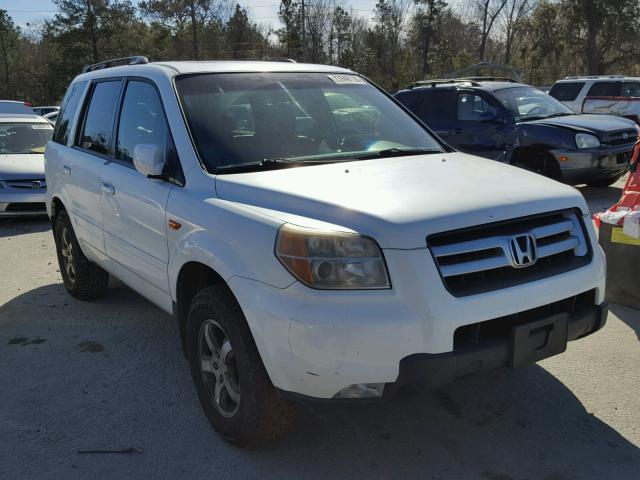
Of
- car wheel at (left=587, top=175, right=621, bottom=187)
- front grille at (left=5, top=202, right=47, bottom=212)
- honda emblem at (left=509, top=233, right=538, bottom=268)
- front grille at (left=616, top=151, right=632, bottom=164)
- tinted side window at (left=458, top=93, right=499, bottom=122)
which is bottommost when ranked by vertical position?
front grille at (left=5, top=202, right=47, bottom=212)

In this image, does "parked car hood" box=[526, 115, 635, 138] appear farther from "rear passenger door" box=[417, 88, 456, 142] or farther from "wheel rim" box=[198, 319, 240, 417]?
"wheel rim" box=[198, 319, 240, 417]

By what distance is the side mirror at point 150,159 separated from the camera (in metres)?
3.39

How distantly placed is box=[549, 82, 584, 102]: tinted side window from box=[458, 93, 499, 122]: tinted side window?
22.9ft

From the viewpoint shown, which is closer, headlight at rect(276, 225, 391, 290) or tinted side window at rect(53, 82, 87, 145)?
headlight at rect(276, 225, 391, 290)

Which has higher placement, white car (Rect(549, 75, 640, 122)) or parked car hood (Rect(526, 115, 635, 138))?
white car (Rect(549, 75, 640, 122))

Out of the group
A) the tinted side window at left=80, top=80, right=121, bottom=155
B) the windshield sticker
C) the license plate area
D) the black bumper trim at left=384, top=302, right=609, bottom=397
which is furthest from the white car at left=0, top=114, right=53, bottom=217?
the license plate area

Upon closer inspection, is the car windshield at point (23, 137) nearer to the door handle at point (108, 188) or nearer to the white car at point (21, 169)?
the white car at point (21, 169)

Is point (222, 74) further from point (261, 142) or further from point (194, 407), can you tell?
point (194, 407)

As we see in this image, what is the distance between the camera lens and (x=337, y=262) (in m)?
2.55

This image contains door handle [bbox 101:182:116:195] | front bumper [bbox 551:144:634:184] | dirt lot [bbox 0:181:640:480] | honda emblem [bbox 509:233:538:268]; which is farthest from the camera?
front bumper [bbox 551:144:634:184]

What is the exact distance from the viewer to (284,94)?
12.7ft

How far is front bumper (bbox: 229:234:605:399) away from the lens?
97.1 inches

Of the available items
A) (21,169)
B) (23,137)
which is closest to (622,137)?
(21,169)

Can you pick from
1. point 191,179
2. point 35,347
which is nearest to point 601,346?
point 191,179
